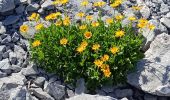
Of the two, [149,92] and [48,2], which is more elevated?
[48,2]

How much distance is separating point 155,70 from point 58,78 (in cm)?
156

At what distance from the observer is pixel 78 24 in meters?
7.70

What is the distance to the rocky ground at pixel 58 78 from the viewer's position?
22.5 feet

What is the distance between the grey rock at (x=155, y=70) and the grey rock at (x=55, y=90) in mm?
1091

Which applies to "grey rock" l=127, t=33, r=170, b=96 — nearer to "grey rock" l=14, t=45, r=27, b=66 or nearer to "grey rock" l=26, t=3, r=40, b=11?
"grey rock" l=14, t=45, r=27, b=66

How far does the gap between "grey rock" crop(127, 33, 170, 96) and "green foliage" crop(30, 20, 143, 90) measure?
15 cm

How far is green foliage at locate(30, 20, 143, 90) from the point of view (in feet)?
22.8

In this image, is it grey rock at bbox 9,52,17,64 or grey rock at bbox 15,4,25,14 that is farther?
grey rock at bbox 15,4,25,14

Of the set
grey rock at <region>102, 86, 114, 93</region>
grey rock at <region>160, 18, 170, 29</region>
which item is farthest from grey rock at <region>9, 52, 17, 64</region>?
grey rock at <region>160, 18, 170, 29</region>

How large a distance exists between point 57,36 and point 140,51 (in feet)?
4.88

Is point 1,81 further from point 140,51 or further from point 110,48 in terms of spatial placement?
point 140,51

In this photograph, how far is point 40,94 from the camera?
6.84m

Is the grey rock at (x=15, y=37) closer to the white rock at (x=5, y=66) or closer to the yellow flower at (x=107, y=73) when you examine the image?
the white rock at (x=5, y=66)

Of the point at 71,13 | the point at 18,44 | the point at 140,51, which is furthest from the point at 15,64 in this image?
the point at 140,51
